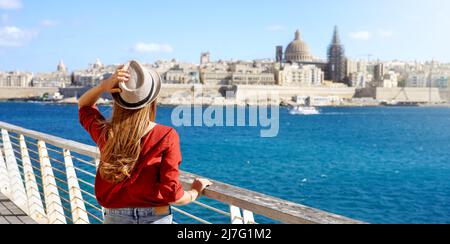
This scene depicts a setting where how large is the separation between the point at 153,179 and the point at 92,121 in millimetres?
253

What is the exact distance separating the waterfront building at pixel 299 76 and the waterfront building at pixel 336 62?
6138 millimetres

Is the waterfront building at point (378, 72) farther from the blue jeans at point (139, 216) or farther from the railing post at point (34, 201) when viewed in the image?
the blue jeans at point (139, 216)

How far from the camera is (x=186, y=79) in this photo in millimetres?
75750

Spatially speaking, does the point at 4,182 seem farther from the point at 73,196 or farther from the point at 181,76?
the point at 181,76

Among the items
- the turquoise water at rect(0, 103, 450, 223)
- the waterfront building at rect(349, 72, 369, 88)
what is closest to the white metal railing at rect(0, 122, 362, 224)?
the turquoise water at rect(0, 103, 450, 223)

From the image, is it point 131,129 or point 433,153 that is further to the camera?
point 433,153

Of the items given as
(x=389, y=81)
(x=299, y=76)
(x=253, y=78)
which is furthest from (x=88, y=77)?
(x=389, y=81)

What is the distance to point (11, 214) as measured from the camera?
2.95 meters

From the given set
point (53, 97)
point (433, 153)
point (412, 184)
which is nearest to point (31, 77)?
point (53, 97)

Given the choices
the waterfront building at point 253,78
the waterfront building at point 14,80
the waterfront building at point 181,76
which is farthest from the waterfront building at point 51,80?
the waterfront building at point 253,78

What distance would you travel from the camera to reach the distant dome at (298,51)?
305 ft

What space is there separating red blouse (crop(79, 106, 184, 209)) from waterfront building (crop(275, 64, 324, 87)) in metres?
71.5
